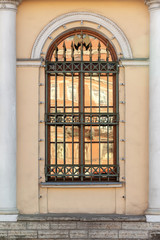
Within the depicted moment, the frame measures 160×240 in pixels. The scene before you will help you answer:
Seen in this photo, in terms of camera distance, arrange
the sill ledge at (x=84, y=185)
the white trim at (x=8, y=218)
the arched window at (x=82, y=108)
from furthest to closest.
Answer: the arched window at (x=82, y=108) → the sill ledge at (x=84, y=185) → the white trim at (x=8, y=218)

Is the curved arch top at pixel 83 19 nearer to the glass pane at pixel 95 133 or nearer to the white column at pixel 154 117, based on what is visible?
the white column at pixel 154 117

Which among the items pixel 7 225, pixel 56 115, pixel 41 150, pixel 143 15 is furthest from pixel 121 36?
pixel 7 225

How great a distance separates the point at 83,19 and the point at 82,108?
6.15 feet

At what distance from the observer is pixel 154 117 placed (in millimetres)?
10133

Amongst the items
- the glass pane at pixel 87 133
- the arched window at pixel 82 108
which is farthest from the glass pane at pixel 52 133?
the glass pane at pixel 87 133

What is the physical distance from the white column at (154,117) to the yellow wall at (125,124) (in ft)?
0.79

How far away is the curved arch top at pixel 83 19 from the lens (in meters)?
10.4

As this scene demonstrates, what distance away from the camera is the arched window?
10.6 m

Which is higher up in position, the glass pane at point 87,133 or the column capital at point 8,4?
the column capital at point 8,4

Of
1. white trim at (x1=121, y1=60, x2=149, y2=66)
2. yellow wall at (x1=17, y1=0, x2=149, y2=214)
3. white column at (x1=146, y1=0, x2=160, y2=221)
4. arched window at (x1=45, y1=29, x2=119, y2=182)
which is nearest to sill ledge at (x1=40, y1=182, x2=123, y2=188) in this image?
yellow wall at (x1=17, y1=0, x2=149, y2=214)

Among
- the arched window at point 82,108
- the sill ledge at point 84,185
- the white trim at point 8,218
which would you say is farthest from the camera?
the arched window at point 82,108

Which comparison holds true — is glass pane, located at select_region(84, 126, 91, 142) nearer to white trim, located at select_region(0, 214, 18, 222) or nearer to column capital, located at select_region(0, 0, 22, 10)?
white trim, located at select_region(0, 214, 18, 222)

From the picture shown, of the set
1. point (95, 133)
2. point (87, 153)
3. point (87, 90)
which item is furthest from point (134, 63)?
point (87, 153)

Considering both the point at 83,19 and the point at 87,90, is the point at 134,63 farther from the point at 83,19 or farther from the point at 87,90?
the point at 83,19
